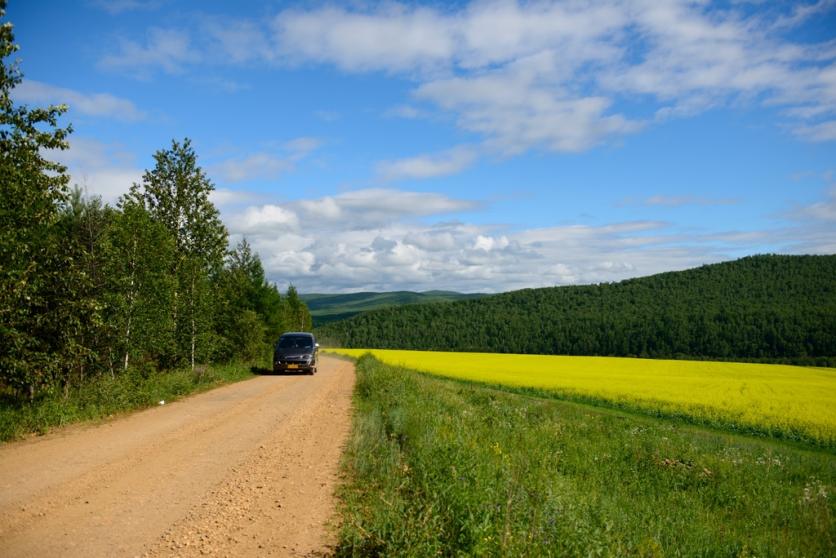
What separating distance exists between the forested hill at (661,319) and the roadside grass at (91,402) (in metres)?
73.6

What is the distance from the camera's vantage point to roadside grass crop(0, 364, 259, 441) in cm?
1135

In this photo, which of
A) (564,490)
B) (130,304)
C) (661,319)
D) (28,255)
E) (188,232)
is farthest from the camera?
(661,319)

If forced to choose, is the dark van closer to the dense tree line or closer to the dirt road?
the dense tree line

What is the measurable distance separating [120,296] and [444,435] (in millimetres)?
12757

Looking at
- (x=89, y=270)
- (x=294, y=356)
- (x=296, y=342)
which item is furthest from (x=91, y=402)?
(x=296, y=342)

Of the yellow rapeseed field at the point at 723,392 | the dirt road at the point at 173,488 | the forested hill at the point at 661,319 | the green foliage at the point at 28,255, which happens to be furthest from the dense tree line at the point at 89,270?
the forested hill at the point at 661,319

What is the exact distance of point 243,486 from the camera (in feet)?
25.1

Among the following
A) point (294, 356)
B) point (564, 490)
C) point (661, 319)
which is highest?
point (564, 490)

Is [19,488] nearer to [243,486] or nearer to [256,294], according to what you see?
[243,486]

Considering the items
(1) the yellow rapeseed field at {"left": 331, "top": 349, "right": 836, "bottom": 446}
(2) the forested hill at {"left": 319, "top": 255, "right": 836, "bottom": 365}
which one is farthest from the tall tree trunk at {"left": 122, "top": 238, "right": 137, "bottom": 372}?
(2) the forested hill at {"left": 319, "top": 255, "right": 836, "bottom": 365}

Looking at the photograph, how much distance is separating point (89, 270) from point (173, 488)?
10.0m

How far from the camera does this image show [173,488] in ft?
24.4

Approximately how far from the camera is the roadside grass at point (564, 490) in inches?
198

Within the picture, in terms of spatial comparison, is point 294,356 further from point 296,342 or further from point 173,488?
point 173,488
